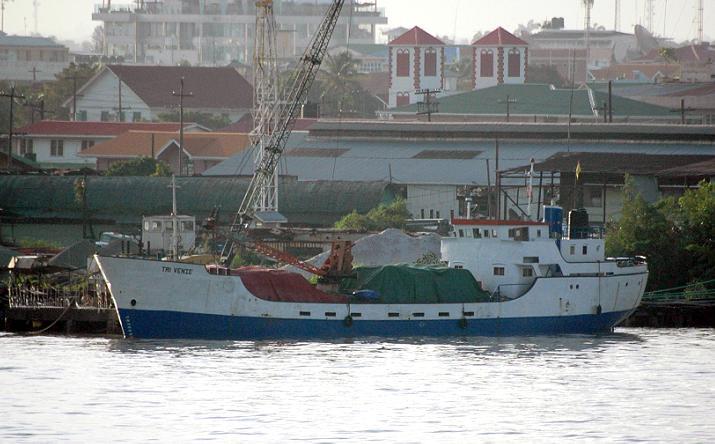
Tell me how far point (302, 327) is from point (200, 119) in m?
100

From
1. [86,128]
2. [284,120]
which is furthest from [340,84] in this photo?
[284,120]

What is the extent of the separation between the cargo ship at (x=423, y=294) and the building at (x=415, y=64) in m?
101

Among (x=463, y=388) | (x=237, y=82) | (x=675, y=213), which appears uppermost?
(x=237, y=82)

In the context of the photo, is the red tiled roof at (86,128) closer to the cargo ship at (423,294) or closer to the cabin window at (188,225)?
the cabin window at (188,225)

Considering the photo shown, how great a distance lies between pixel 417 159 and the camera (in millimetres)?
101625

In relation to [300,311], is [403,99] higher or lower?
higher

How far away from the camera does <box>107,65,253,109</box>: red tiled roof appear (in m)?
165

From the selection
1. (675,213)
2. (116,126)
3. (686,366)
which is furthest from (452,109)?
(686,366)

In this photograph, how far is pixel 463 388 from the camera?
168 feet

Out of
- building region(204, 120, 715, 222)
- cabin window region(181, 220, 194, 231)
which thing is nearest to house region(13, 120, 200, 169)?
building region(204, 120, 715, 222)

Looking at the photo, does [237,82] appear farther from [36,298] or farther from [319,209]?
[36,298]

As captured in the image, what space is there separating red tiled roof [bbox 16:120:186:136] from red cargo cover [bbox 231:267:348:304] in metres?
73.8

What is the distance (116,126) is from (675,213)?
6919 centimetres

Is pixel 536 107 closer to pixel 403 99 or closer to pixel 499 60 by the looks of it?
pixel 499 60
